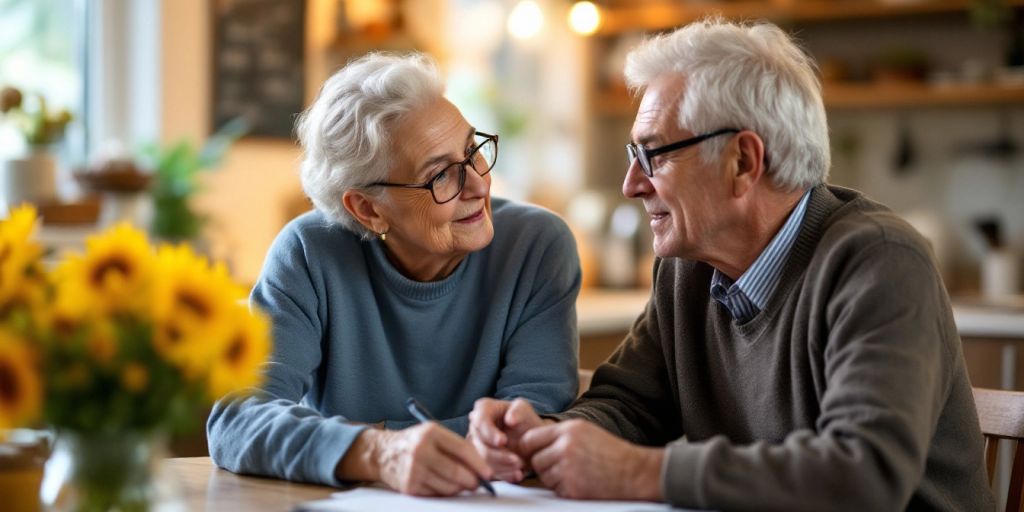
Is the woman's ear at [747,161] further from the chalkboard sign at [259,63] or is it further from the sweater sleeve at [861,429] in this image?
the chalkboard sign at [259,63]

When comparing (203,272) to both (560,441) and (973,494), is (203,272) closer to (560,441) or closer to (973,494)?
(560,441)

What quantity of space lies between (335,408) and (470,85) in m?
3.07

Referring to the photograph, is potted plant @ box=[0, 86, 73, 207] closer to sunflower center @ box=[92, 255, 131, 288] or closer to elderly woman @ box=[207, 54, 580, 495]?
elderly woman @ box=[207, 54, 580, 495]

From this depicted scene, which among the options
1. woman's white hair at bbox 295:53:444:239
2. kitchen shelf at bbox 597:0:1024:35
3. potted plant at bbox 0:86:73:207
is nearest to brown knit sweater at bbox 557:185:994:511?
woman's white hair at bbox 295:53:444:239

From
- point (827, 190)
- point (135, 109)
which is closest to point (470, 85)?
→ point (135, 109)

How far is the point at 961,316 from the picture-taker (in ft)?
11.3

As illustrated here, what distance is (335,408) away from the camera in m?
1.94

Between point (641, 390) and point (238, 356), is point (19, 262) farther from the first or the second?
point (641, 390)

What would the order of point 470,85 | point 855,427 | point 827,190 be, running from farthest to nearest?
1. point 470,85
2. point 827,190
3. point 855,427

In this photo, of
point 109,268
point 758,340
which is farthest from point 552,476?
point 109,268

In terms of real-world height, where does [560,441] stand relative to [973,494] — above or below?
above

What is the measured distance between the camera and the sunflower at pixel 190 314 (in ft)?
3.22

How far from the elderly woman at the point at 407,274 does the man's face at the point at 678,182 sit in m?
0.33

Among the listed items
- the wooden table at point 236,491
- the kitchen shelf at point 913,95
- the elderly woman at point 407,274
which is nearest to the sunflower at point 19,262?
the wooden table at point 236,491
